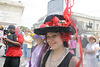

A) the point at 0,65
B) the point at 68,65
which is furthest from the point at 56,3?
the point at 0,65

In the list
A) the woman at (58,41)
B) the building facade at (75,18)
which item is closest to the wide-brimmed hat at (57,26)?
the woman at (58,41)

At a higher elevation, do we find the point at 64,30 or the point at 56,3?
the point at 56,3

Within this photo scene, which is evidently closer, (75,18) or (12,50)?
(75,18)

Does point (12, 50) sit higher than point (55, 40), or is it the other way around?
point (55, 40)

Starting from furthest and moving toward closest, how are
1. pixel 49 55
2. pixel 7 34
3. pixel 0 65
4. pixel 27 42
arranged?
pixel 27 42
pixel 0 65
pixel 7 34
pixel 49 55

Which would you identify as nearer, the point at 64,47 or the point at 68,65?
the point at 68,65

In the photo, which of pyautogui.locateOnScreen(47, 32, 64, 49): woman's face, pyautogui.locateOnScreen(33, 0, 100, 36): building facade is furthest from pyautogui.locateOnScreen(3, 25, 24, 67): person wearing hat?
pyautogui.locateOnScreen(47, 32, 64, 49): woman's face

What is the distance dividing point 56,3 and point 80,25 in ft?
2.78

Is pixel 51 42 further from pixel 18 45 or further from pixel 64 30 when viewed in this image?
pixel 18 45

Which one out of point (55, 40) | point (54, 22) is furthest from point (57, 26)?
point (55, 40)

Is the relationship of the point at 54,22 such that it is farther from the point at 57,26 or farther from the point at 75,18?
the point at 75,18

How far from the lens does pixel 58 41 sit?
47.3 inches

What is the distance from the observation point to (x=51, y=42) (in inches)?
47.9

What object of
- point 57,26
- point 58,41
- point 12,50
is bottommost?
point 12,50
